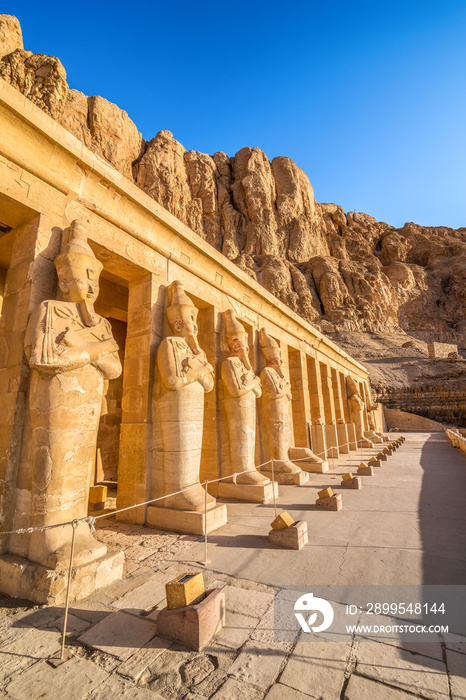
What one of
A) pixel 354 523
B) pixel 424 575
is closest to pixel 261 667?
pixel 424 575

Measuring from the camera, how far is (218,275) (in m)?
7.16

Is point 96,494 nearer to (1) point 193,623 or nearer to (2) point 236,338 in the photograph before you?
(2) point 236,338

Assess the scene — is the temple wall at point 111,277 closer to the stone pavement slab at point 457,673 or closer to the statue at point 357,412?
the stone pavement slab at point 457,673

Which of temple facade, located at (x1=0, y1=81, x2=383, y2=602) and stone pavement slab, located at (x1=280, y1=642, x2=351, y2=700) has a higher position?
temple facade, located at (x1=0, y1=81, x2=383, y2=602)

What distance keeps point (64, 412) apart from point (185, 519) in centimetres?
210

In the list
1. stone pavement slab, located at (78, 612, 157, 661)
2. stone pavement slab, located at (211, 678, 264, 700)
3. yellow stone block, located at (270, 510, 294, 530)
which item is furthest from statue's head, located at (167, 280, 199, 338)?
stone pavement slab, located at (211, 678, 264, 700)

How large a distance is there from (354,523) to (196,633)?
314 centimetres

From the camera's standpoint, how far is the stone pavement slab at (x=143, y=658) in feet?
6.33

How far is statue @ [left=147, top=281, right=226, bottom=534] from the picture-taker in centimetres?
442

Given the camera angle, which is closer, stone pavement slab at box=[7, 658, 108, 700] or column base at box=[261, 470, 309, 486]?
stone pavement slab at box=[7, 658, 108, 700]

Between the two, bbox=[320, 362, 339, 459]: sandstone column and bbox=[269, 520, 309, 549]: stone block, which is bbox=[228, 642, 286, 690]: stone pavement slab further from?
bbox=[320, 362, 339, 459]: sandstone column

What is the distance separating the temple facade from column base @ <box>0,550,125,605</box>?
2 cm

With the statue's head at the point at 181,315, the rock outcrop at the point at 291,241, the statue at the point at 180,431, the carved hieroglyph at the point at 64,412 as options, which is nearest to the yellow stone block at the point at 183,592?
the carved hieroglyph at the point at 64,412

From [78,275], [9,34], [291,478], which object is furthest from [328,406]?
[9,34]
